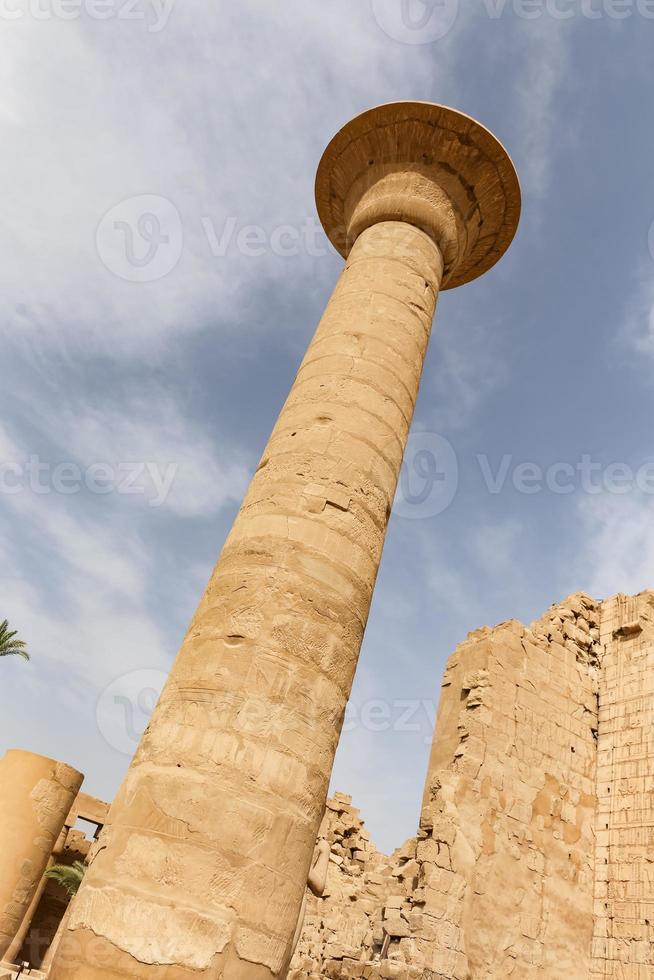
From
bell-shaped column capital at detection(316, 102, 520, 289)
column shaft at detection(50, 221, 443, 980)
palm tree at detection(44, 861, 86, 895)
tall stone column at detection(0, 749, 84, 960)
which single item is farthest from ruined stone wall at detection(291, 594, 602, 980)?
palm tree at detection(44, 861, 86, 895)

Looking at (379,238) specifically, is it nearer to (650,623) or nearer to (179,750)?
(179,750)

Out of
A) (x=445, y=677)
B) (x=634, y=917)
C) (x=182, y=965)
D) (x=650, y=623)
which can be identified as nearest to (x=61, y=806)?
(x=445, y=677)

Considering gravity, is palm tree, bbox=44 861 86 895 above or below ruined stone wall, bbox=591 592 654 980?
below

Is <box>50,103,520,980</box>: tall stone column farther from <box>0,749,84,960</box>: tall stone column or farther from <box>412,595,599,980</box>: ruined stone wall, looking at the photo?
<box>0,749,84,960</box>: tall stone column

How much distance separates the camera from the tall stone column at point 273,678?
121 inches

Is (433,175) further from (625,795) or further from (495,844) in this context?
(625,795)

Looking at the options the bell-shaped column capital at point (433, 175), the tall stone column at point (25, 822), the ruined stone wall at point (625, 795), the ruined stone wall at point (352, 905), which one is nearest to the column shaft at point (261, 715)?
the bell-shaped column capital at point (433, 175)

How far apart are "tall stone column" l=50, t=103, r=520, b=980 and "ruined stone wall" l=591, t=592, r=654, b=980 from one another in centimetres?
648

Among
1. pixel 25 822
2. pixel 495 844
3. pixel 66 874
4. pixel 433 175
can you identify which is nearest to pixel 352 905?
pixel 495 844

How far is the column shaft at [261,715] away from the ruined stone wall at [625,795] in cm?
654

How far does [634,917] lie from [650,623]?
3748mm

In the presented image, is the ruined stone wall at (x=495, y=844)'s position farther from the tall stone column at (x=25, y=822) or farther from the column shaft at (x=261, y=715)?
the tall stone column at (x=25, y=822)

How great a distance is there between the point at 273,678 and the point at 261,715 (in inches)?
8.3

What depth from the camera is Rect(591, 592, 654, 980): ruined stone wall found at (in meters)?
8.27
